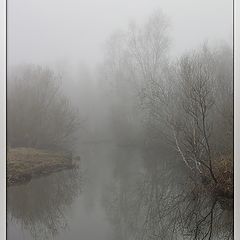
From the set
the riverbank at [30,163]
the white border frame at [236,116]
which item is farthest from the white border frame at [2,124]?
the white border frame at [236,116]

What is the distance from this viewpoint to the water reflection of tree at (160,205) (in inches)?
68.7

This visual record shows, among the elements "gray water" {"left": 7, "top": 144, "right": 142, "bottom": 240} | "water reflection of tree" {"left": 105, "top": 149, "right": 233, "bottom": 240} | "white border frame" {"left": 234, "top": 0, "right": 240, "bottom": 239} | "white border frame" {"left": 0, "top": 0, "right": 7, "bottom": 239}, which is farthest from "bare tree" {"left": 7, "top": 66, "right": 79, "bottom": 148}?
"white border frame" {"left": 234, "top": 0, "right": 240, "bottom": 239}

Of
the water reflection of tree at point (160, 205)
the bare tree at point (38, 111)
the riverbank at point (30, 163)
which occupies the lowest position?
the water reflection of tree at point (160, 205)

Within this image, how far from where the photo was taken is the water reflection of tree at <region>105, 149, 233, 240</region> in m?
1.75

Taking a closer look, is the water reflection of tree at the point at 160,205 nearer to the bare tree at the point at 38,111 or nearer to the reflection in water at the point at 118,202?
the reflection in water at the point at 118,202

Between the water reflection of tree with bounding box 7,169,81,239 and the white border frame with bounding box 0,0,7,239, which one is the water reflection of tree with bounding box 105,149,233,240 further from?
the white border frame with bounding box 0,0,7,239

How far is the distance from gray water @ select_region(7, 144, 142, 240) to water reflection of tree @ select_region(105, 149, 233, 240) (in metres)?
0.05

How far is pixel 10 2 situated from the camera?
1.76 m

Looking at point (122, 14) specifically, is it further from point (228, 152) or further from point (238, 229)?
point (238, 229)

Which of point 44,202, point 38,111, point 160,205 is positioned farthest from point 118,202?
point 38,111

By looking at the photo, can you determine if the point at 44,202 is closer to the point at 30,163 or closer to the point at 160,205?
the point at 30,163

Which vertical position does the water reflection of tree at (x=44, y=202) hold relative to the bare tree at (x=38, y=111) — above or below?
below

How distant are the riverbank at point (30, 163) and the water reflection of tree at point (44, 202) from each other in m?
0.03

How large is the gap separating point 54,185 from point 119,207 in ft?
0.83
